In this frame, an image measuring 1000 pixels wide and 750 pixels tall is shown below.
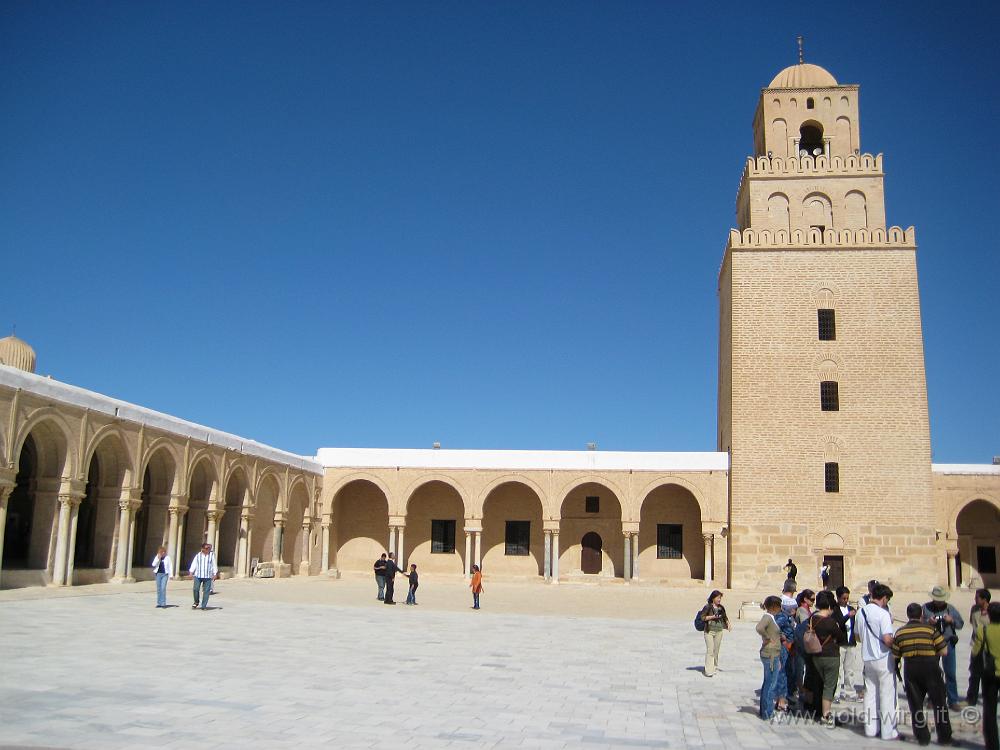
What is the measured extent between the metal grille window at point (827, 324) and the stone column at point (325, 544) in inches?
644

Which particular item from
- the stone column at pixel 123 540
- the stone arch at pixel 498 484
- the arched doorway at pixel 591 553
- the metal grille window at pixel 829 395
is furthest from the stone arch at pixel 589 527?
the stone column at pixel 123 540

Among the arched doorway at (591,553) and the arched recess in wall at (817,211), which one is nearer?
the arched recess in wall at (817,211)

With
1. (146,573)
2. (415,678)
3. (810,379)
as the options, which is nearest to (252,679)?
(415,678)

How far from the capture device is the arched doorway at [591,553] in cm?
2874

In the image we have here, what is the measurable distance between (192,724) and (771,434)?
864 inches

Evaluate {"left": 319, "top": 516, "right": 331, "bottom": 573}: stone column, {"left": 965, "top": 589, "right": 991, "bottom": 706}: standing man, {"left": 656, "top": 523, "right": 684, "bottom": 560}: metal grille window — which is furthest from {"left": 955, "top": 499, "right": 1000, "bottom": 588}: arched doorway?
{"left": 965, "top": 589, "right": 991, "bottom": 706}: standing man

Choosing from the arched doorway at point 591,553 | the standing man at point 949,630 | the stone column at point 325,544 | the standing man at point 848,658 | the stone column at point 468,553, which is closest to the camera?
the standing man at point 949,630

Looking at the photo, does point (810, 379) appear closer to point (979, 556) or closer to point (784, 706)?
point (979, 556)

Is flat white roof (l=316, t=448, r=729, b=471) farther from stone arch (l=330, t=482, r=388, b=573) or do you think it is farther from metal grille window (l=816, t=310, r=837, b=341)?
metal grille window (l=816, t=310, r=837, b=341)

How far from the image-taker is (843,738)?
21.8 ft

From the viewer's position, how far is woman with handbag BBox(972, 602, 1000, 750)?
6016 millimetres

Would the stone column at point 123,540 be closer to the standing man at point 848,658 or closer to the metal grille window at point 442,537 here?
the metal grille window at point 442,537

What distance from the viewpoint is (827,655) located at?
7.14 m

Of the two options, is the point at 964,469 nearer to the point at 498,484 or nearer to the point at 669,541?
the point at 669,541
